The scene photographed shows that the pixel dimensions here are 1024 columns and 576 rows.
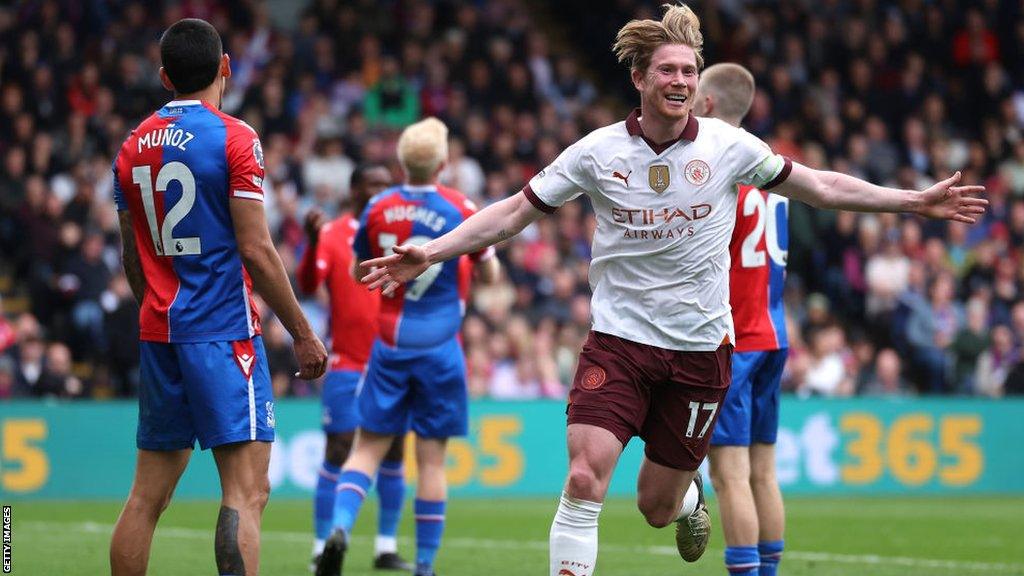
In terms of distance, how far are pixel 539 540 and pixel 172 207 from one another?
21.5 feet

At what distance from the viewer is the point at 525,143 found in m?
22.3

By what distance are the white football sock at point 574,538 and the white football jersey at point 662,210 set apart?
2.51 ft

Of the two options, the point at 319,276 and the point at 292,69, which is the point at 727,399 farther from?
the point at 292,69

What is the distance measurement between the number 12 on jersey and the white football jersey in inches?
55.3

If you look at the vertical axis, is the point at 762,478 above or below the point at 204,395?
below

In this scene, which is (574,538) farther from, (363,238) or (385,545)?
→ (385,545)

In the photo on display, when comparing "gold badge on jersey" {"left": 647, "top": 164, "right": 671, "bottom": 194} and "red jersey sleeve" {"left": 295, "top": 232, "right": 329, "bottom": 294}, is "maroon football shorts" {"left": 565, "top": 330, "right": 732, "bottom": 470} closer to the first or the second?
"gold badge on jersey" {"left": 647, "top": 164, "right": 671, "bottom": 194}

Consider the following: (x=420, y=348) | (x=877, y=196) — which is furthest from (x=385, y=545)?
(x=877, y=196)

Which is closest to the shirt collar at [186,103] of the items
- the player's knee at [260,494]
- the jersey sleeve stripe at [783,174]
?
the player's knee at [260,494]

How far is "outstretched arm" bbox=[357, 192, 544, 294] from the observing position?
657cm

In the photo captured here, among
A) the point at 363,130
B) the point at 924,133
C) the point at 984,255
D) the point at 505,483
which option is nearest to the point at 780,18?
the point at 924,133

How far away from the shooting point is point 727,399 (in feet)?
25.6

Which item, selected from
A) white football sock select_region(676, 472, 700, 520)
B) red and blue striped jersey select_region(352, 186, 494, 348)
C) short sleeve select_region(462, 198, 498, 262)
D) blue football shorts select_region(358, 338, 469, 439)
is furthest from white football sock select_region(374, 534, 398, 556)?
white football sock select_region(676, 472, 700, 520)

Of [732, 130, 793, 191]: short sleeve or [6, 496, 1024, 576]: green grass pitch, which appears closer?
[732, 130, 793, 191]: short sleeve
